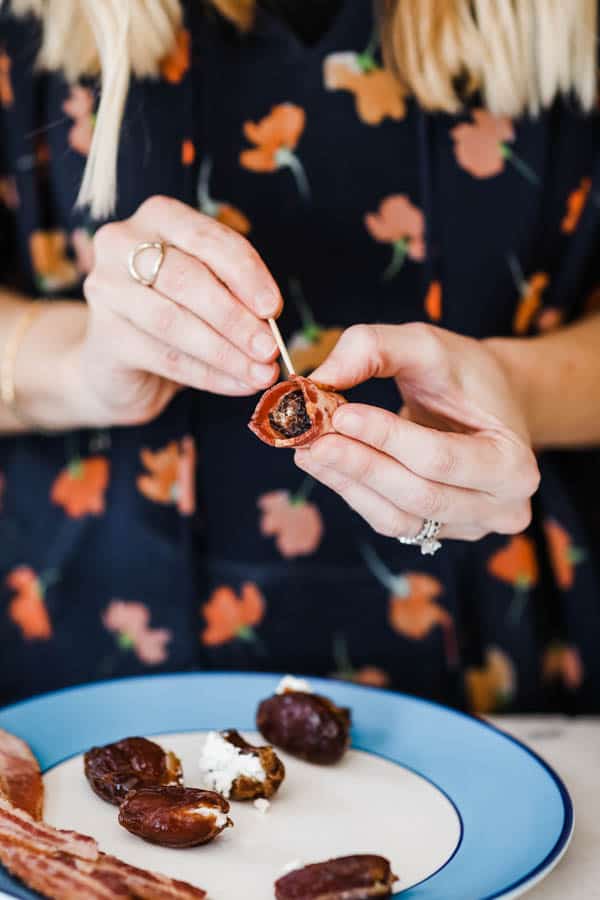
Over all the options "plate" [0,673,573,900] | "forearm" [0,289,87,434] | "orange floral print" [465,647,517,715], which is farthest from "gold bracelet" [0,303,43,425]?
"orange floral print" [465,647,517,715]

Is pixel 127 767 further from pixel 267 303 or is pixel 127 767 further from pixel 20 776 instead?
pixel 267 303

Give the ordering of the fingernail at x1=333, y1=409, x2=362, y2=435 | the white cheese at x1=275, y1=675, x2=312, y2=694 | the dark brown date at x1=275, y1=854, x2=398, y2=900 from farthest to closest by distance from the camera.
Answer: the white cheese at x1=275, y1=675, x2=312, y2=694
the fingernail at x1=333, y1=409, x2=362, y2=435
the dark brown date at x1=275, y1=854, x2=398, y2=900

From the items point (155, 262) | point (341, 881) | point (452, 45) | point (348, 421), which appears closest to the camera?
point (341, 881)

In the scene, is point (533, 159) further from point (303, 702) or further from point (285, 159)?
point (303, 702)

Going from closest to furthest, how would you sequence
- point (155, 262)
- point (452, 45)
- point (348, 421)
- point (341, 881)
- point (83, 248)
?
point (341, 881) < point (348, 421) < point (155, 262) < point (452, 45) < point (83, 248)

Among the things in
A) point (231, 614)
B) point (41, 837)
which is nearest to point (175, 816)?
point (41, 837)

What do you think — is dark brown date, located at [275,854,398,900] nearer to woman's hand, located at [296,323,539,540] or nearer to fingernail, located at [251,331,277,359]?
woman's hand, located at [296,323,539,540]

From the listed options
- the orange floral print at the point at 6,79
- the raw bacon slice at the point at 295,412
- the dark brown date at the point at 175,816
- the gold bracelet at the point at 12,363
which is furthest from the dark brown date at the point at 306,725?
the orange floral print at the point at 6,79
